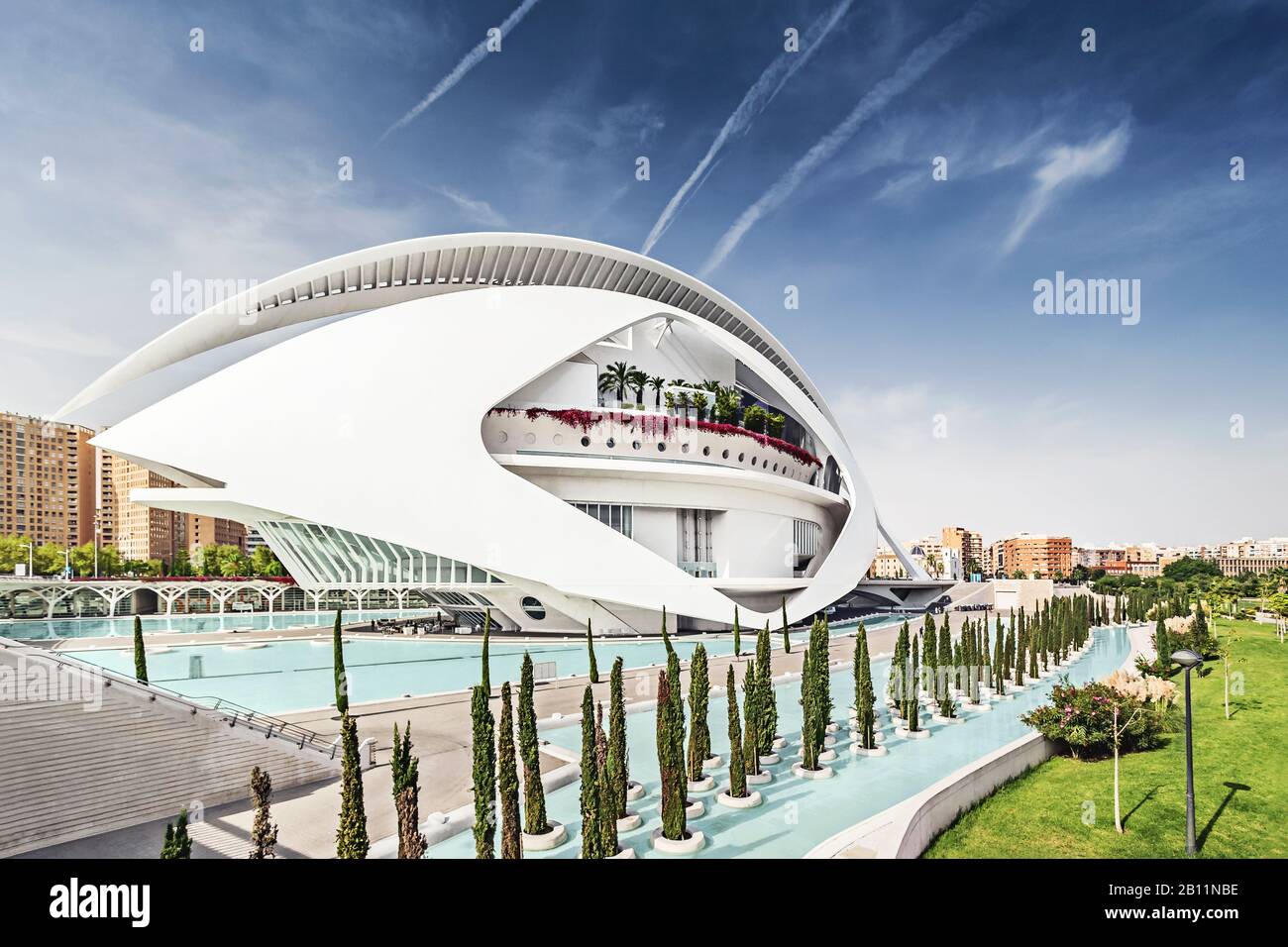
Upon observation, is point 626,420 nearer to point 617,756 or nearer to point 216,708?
point 216,708

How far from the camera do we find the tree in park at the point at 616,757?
22.6 ft

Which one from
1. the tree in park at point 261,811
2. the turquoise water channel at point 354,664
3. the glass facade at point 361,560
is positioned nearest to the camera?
the tree in park at point 261,811

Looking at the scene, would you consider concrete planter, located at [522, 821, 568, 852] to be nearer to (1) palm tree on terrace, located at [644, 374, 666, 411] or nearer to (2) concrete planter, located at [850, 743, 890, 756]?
(2) concrete planter, located at [850, 743, 890, 756]

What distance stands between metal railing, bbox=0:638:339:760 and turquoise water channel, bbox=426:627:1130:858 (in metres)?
3.26

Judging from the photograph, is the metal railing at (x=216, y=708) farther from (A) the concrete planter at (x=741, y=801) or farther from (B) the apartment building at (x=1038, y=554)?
(B) the apartment building at (x=1038, y=554)

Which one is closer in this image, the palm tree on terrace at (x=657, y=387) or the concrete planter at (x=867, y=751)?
the concrete planter at (x=867, y=751)

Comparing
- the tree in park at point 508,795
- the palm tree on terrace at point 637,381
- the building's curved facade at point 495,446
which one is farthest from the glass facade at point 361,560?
the tree in park at point 508,795

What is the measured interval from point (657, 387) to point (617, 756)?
2043 cm

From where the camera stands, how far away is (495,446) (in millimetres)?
23156

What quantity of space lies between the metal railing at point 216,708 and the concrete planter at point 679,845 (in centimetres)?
438

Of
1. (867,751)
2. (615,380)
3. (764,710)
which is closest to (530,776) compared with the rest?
(764,710)

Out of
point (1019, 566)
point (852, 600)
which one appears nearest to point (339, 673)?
point (852, 600)

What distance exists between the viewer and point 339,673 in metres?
9.81
